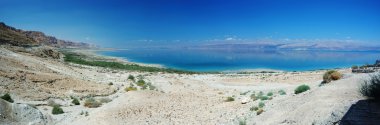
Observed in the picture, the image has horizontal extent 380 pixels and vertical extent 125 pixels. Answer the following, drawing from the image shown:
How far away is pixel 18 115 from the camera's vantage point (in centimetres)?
1762

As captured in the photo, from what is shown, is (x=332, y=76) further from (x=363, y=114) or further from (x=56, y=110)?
(x=56, y=110)

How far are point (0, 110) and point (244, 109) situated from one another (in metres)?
12.5

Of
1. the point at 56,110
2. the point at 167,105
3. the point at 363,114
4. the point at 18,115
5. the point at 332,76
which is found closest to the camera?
the point at 363,114

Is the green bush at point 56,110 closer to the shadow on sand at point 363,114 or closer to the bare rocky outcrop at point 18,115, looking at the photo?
the bare rocky outcrop at point 18,115

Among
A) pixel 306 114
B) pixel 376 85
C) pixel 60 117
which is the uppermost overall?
pixel 376 85

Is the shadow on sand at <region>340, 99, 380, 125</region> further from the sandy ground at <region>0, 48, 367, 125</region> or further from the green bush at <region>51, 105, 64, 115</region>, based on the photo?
the green bush at <region>51, 105, 64, 115</region>

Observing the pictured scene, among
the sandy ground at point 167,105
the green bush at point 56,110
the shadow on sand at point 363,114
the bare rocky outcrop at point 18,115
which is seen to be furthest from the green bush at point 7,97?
the shadow on sand at point 363,114

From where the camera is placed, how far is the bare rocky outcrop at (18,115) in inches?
659

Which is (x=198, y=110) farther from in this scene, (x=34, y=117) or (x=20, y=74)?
(x=20, y=74)

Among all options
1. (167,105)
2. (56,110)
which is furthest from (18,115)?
(167,105)

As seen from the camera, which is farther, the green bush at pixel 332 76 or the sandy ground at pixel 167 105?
the green bush at pixel 332 76

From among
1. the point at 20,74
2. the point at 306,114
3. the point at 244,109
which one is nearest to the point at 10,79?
the point at 20,74

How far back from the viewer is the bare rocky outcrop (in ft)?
54.9

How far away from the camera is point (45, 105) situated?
24.4 metres
